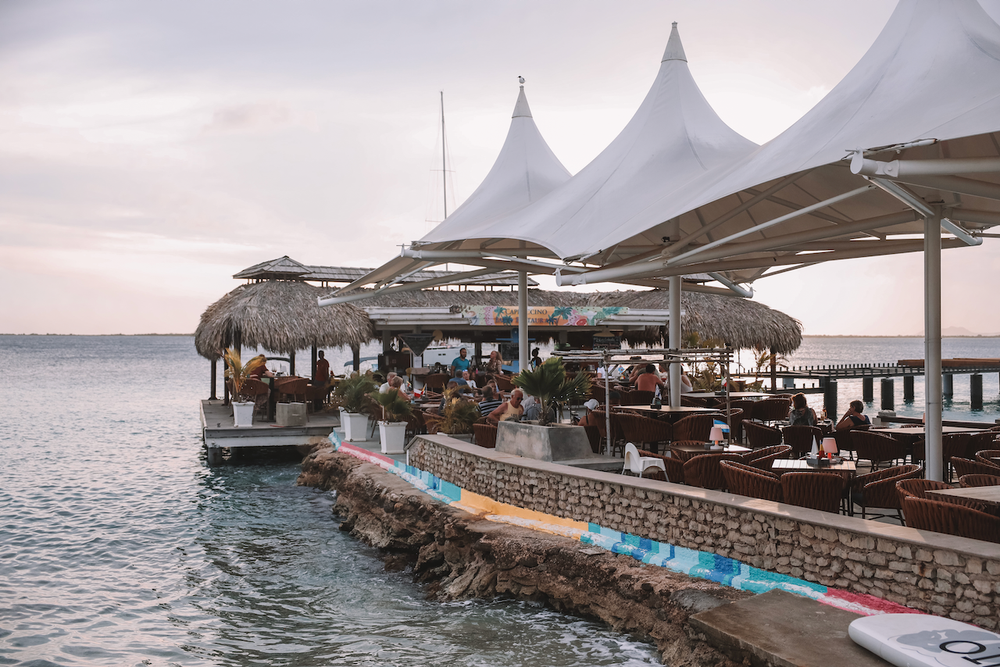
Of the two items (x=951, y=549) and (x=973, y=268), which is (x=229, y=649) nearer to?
(x=951, y=549)

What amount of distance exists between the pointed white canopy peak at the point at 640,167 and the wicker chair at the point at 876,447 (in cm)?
353

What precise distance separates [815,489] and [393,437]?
27.8 ft

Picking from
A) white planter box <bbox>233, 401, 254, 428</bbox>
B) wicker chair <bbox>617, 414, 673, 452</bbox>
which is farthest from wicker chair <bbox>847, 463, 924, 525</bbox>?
white planter box <bbox>233, 401, 254, 428</bbox>

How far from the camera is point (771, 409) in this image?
11.5 m

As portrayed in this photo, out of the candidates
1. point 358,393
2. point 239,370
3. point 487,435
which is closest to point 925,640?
point 487,435

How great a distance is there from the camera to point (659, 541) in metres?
7.29

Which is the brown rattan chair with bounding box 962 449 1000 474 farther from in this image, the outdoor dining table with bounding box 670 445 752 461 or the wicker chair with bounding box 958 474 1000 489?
the outdoor dining table with bounding box 670 445 752 461

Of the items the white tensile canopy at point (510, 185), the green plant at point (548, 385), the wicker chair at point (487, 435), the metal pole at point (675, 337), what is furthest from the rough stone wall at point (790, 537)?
the white tensile canopy at point (510, 185)

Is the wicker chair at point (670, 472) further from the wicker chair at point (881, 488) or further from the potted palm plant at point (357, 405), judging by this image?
the potted palm plant at point (357, 405)

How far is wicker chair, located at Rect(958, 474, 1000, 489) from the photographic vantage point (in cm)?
571

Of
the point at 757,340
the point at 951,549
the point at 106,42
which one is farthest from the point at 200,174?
the point at 951,549

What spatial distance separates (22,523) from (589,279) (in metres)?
10.7

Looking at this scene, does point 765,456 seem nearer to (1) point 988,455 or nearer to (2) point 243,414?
(1) point 988,455

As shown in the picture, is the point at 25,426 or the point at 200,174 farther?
the point at 25,426
